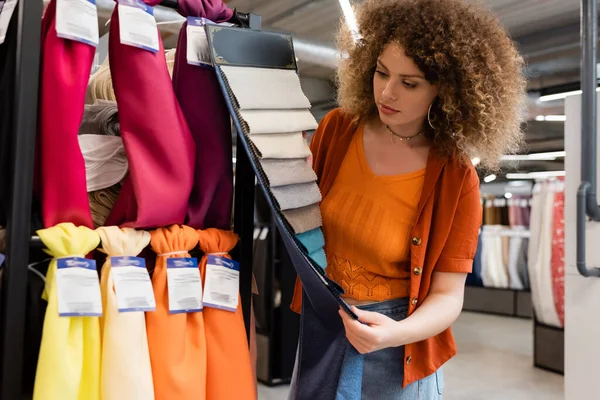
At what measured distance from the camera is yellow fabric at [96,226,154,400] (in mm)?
1005

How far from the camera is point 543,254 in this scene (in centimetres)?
498

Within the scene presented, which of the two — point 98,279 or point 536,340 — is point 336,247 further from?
point 536,340

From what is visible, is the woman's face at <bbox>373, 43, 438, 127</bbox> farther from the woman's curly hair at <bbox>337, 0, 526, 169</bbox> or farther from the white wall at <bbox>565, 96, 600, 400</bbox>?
the white wall at <bbox>565, 96, 600, 400</bbox>

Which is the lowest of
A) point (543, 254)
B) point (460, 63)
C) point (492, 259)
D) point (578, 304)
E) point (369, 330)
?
point (492, 259)

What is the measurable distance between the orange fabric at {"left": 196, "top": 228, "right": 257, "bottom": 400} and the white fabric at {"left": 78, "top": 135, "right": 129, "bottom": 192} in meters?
0.21

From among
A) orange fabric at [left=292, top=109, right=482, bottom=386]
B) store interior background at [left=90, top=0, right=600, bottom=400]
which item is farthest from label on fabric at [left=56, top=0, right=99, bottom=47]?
store interior background at [left=90, top=0, right=600, bottom=400]

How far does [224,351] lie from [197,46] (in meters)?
0.64

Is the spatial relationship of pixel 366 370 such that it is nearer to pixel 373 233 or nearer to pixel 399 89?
pixel 373 233

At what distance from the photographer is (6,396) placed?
943 mm

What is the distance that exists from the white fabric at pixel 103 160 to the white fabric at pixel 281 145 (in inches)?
11.5

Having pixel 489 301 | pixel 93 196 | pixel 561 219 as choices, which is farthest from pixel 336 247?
pixel 489 301

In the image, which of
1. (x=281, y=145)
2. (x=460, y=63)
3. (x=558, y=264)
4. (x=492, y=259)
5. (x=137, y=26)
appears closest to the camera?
(x=137, y=26)

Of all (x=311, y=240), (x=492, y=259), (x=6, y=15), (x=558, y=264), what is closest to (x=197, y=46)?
(x=6, y=15)

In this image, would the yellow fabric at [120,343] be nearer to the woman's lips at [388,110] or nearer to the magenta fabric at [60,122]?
the magenta fabric at [60,122]
